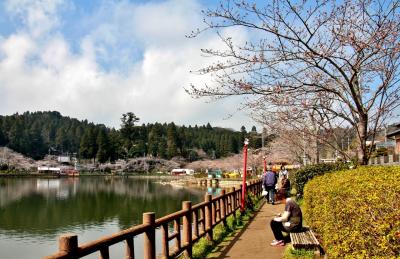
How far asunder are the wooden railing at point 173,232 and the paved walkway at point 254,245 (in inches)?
27.0

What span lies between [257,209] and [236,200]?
8.93 ft

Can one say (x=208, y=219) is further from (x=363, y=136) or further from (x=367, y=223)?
(x=367, y=223)

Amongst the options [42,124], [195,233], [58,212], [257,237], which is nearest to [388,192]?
[195,233]

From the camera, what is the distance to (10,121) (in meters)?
109

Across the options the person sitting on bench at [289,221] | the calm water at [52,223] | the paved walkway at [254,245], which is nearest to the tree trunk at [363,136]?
the person sitting on bench at [289,221]

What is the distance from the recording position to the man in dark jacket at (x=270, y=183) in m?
17.5

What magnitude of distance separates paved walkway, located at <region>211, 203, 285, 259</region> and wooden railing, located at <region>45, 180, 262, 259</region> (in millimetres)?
685

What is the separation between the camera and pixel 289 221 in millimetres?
8680

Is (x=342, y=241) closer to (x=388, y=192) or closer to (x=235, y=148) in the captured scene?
(x=388, y=192)

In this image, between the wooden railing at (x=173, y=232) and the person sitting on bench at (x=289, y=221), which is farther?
the person sitting on bench at (x=289, y=221)

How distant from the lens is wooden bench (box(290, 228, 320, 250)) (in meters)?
7.39

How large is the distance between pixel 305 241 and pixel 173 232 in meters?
2.51

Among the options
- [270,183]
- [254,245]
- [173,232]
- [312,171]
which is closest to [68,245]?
[173,232]

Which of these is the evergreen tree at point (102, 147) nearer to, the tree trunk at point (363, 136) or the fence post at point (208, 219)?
the fence post at point (208, 219)
